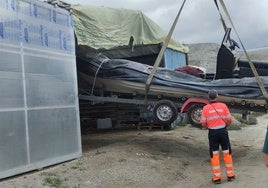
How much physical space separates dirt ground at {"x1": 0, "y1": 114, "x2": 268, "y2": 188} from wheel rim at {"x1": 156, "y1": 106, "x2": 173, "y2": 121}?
97 centimetres

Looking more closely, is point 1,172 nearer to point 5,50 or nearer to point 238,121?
point 5,50

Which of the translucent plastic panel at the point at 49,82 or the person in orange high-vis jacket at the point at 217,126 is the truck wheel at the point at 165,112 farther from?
the translucent plastic panel at the point at 49,82

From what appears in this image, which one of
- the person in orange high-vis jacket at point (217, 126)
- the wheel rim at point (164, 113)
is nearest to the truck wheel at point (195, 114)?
the wheel rim at point (164, 113)

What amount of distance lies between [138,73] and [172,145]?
2400mm

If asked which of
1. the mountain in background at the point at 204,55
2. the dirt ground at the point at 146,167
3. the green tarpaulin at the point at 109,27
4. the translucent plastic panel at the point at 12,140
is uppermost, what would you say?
the mountain in background at the point at 204,55

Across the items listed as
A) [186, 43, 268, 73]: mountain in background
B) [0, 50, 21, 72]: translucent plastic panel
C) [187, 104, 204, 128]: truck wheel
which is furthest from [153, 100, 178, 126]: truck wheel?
[186, 43, 268, 73]: mountain in background

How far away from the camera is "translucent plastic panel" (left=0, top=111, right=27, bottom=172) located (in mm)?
8281

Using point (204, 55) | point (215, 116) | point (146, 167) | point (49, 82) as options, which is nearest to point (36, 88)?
point (49, 82)

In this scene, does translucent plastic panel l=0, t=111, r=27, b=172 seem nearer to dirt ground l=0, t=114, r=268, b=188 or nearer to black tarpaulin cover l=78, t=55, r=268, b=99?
dirt ground l=0, t=114, r=268, b=188

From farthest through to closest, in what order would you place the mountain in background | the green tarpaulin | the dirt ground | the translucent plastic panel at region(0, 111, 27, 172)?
1. the mountain in background
2. the green tarpaulin
3. the dirt ground
4. the translucent plastic panel at region(0, 111, 27, 172)

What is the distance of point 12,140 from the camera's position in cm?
851

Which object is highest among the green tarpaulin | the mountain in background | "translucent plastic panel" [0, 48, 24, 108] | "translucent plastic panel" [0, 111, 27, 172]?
the mountain in background

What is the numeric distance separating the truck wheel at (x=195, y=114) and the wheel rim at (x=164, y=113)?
1.58ft

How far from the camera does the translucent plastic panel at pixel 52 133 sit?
9.18 m
